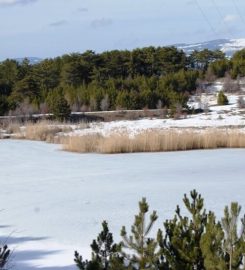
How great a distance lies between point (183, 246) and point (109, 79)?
2205 centimetres

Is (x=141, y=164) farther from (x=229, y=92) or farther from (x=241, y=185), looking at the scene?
(x=229, y=92)

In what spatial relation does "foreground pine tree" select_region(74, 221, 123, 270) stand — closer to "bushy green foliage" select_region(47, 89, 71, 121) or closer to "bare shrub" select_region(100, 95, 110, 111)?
"bushy green foliage" select_region(47, 89, 71, 121)

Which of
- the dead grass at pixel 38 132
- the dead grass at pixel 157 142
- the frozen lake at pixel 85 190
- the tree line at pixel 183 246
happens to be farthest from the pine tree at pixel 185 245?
the dead grass at pixel 38 132

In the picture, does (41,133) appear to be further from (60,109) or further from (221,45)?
(221,45)

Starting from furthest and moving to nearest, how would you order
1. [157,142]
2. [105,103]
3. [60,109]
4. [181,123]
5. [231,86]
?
[231,86]
[105,103]
[60,109]
[181,123]
[157,142]

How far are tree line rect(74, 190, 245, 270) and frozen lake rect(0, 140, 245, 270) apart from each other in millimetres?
1358

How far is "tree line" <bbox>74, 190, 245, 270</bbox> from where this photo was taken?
303cm

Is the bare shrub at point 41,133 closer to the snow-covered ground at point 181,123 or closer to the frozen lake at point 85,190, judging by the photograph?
the snow-covered ground at point 181,123

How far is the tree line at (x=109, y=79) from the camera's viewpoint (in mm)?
21984

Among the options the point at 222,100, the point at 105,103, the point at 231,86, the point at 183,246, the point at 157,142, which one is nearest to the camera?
the point at 183,246

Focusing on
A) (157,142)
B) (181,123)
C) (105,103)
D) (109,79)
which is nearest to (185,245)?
(157,142)

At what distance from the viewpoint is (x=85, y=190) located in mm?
7961

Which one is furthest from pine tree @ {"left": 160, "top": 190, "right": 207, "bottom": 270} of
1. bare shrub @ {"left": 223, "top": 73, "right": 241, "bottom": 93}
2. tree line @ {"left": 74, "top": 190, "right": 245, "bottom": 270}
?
bare shrub @ {"left": 223, "top": 73, "right": 241, "bottom": 93}

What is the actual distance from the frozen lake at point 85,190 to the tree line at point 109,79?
8574mm
